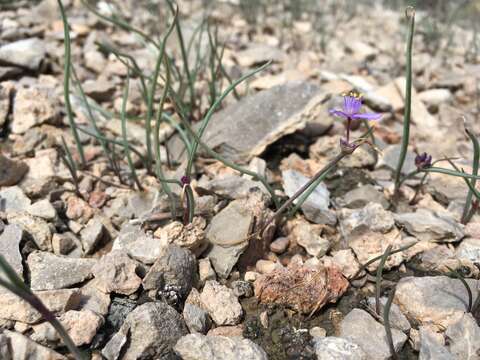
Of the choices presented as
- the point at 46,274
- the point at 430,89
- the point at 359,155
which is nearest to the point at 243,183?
the point at 359,155

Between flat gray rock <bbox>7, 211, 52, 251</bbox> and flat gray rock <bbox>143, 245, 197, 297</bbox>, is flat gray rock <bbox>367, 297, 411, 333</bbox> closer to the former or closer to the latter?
flat gray rock <bbox>143, 245, 197, 297</bbox>

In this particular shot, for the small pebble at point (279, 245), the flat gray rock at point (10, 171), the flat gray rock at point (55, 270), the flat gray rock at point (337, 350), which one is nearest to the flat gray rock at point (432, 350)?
the flat gray rock at point (337, 350)

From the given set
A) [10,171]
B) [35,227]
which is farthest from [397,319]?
[10,171]

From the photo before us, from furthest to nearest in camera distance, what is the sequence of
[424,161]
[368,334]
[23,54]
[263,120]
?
[23,54]
[263,120]
[424,161]
[368,334]

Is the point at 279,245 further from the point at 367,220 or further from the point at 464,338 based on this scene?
the point at 464,338

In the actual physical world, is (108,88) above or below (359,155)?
above

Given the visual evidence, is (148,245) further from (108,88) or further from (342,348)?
(108,88)
